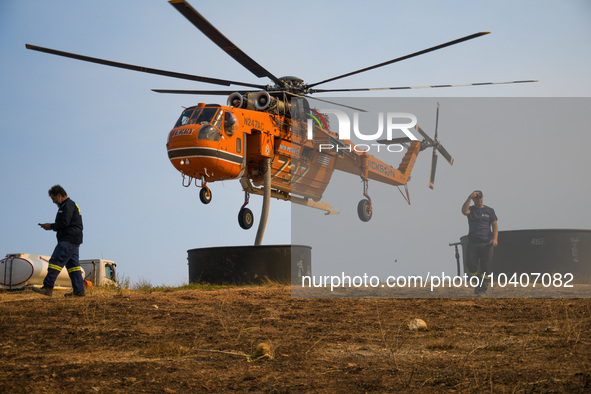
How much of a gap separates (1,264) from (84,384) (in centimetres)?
1007

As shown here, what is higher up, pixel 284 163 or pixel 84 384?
pixel 284 163

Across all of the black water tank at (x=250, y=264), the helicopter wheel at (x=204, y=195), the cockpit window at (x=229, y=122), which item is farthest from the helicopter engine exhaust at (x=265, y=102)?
the black water tank at (x=250, y=264)

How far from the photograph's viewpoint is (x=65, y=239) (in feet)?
34.0

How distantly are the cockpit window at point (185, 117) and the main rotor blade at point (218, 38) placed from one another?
201 cm

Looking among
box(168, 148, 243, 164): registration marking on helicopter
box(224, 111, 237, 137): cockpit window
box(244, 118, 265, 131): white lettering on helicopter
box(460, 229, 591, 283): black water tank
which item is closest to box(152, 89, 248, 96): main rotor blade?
box(244, 118, 265, 131): white lettering on helicopter

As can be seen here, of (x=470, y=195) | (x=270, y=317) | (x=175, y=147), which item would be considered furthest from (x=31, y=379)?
(x=175, y=147)

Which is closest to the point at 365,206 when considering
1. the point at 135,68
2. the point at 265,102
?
the point at 265,102

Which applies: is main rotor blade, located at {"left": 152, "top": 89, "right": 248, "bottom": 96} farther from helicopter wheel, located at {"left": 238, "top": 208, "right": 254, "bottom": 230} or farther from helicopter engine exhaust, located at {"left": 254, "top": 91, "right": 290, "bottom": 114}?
helicopter wheel, located at {"left": 238, "top": 208, "right": 254, "bottom": 230}

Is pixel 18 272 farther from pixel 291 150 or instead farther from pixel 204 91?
pixel 291 150

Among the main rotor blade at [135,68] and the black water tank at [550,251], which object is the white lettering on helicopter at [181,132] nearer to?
the main rotor blade at [135,68]

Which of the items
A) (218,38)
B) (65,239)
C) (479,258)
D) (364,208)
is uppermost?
(218,38)

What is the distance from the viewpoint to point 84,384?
4637 mm

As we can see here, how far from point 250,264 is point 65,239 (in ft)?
16.4

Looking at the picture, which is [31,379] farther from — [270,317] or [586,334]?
[586,334]
